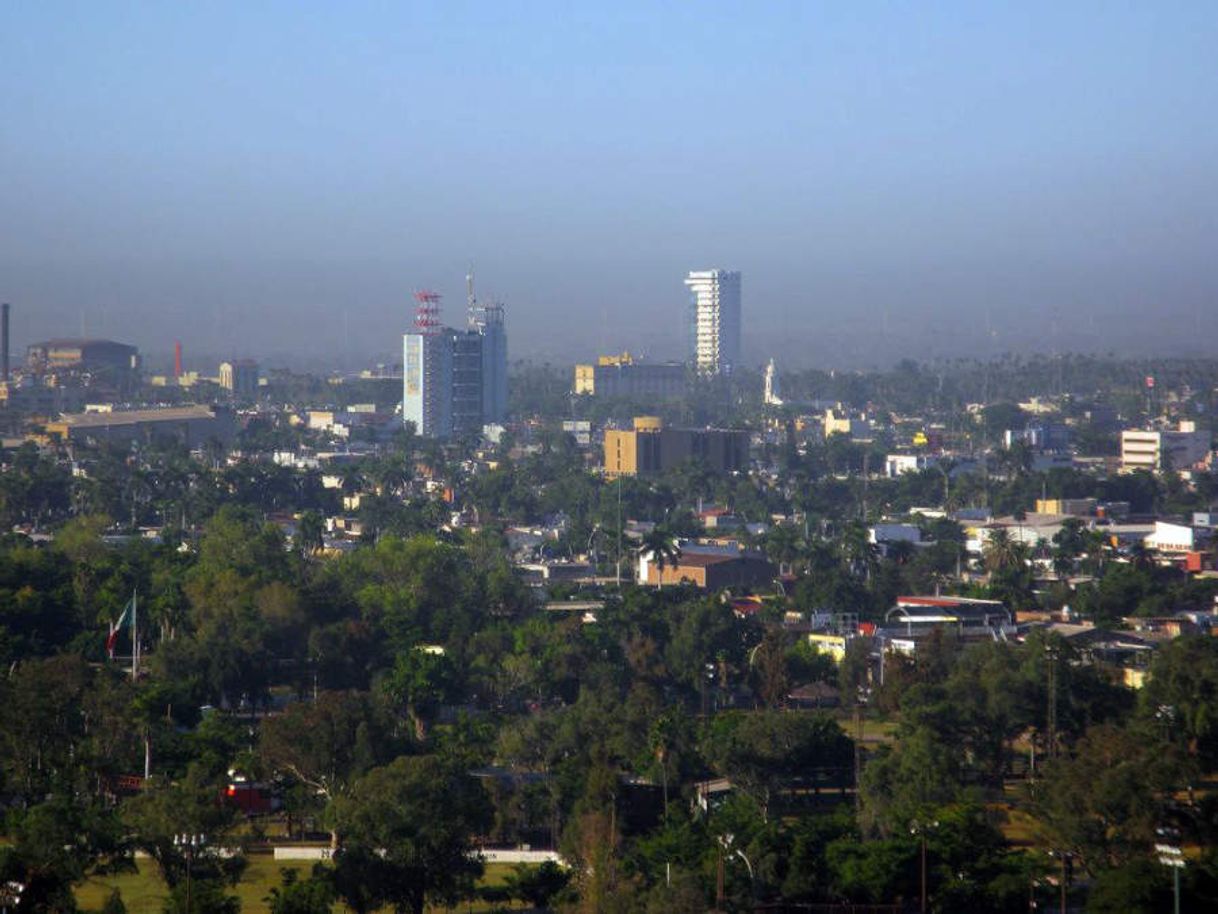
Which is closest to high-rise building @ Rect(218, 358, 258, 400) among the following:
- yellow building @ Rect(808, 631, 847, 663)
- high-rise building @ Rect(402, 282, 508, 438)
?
high-rise building @ Rect(402, 282, 508, 438)

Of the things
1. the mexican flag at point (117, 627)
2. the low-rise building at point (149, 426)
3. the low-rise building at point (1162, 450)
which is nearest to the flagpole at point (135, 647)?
the mexican flag at point (117, 627)

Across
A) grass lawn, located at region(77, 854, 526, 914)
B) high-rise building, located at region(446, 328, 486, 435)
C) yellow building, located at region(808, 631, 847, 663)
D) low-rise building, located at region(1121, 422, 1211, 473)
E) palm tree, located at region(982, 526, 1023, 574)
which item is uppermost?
high-rise building, located at region(446, 328, 486, 435)

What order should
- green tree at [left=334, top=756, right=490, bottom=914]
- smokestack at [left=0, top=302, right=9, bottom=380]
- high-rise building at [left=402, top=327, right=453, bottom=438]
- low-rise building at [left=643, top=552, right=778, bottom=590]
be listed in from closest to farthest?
green tree at [left=334, top=756, right=490, bottom=914]
low-rise building at [left=643, top=552, right=778, bottom=590]
high-rise building at [left=402, top=327, right=453, bottom=438]
smokestack at [left=0, top=302, right=9, bottom=380]

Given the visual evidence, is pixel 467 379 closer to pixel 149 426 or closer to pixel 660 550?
pixel 149 426

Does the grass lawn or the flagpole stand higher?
the flagpole

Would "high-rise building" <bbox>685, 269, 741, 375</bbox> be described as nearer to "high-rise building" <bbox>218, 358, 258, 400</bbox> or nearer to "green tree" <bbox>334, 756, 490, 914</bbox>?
"high-rise building" <bbox>218, 358, 258, 400</bbox>

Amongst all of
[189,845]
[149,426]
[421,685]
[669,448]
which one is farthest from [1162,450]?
[189,845]

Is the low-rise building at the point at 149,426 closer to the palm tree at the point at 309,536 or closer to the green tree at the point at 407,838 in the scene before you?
the palm tree at the point at 309,536

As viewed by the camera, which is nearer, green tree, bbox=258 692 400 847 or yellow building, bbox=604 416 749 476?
green tree, bbox=258 692 400 847
